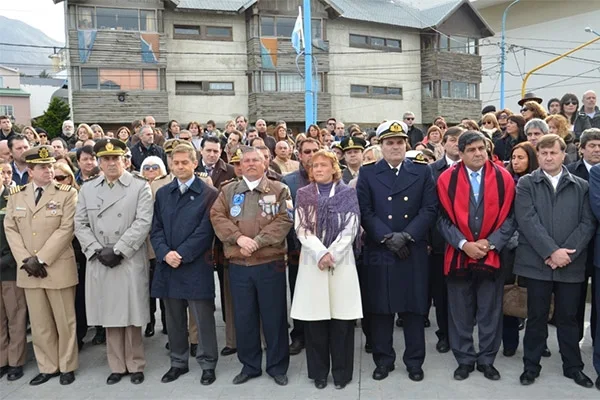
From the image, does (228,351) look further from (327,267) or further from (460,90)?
(460,90)

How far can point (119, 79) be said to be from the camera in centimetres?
2684

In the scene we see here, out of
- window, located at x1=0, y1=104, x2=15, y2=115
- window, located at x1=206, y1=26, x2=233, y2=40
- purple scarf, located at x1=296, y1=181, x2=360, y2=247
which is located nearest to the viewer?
purple scarf, located at x1=296, y1=181, x2=360, y2=247

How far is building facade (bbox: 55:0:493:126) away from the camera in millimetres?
26547

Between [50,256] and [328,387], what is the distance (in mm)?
2820

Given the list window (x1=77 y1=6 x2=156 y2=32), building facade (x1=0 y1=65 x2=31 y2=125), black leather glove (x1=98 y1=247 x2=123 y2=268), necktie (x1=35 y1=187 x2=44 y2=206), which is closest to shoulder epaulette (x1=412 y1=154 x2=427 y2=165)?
black leather glove (x1=98 y1=247 x2=123 y2=268)

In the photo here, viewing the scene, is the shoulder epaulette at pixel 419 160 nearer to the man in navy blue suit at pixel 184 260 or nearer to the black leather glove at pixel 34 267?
the man in navy blue suit at pixel 184 260

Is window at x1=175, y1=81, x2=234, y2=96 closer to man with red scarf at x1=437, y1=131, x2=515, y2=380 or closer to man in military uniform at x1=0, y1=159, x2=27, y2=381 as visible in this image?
man in military uniform at x1=0, y1=159, x2=27, y2=381

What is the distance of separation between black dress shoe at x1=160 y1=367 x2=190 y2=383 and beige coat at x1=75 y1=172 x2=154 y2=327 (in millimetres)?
533

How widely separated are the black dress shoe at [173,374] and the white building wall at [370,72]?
27326mm

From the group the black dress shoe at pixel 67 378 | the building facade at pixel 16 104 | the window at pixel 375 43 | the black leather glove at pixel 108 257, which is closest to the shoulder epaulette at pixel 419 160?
the black leather glove at pixel 108 257

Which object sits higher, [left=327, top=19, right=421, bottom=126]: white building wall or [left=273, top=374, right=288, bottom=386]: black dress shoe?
[left=327, top=19, right=421, bottom=126]: white building wall

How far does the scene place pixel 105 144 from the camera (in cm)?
502

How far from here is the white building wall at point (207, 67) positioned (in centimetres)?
2795

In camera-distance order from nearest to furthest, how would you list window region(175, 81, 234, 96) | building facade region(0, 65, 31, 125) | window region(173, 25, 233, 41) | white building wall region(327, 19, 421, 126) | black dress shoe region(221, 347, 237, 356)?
black dress shoe region(221, 347, 237, 356) < window region(173, 25, 233, 41) < window region(175, 81, 234, 96) < white building wall region(327, 19, 421, 126) < building facade region(0, 65, 31, 125)
